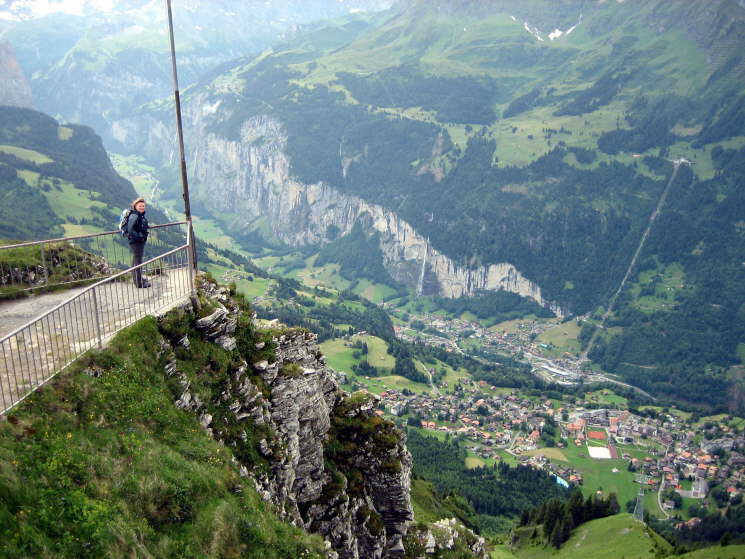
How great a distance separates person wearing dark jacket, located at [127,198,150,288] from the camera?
24.6 m

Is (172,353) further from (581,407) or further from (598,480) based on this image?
(581,407)

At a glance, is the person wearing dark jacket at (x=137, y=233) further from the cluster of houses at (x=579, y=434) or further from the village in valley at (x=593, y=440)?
the cluster of houses at (x=579, y=434)

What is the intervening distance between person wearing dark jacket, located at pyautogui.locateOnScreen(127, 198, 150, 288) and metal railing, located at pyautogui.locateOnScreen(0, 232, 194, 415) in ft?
1.25

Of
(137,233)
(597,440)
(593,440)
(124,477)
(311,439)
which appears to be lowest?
(597,440)

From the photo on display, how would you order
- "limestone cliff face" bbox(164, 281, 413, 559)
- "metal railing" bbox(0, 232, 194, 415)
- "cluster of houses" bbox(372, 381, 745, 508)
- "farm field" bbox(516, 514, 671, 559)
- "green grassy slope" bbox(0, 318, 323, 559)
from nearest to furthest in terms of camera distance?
"green grassy slope" bbox(0, 318, 323, 559) → "metal railing" bbox(0, 232, 194, 415) → "limestone cliff face" bbox(164, 281, 413, 559) → "farm field" bbox(516, 514, 671, 559) → "cluster of houses" bbox(372, 381, 745, 508)

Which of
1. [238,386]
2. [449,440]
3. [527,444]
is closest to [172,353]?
[238,386]

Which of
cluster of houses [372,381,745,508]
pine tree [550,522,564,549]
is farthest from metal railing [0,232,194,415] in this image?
cluster of houses [372,381,745,508]

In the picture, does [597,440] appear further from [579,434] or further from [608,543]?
[608,543]

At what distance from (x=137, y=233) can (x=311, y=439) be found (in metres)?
12.9

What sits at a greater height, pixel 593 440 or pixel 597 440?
pixel 593 440

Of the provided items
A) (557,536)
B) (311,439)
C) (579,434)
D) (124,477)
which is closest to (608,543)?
(557,536)

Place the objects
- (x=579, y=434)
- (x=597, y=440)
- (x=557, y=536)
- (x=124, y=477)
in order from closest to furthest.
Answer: (x=124, y=477)
(x=557, y=536)
(x=597, y=440)
(x=579, y=434)

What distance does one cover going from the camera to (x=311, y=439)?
Result: 2953cm

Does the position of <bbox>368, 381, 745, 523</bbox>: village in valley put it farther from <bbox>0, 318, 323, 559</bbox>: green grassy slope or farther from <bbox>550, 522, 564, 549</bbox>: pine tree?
<bbox>0, 318, 323, 559</bbox>: green grassy slope
